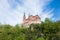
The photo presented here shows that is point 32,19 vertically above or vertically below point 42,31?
above

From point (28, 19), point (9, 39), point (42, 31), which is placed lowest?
point (9, 39)

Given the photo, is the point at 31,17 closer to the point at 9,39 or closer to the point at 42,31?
the point at 42,31

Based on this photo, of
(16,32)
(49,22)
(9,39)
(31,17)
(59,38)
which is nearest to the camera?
(9,39)

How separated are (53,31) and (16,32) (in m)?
5.40

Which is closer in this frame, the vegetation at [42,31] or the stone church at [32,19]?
the vegetation at [42,31]

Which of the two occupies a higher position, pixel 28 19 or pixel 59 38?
pixel 28 19

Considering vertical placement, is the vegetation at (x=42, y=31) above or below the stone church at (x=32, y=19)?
below

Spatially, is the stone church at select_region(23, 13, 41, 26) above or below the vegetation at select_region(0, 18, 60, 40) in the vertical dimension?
above

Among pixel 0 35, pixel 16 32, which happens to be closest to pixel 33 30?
pixel 16 32

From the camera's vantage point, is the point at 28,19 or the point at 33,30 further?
the point at 28,19

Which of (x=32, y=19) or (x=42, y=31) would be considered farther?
(x=32, y=19)

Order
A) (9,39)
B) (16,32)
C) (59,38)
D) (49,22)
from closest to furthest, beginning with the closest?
1. (9,39)
2. (16,32)
3. (59,38)
4. (49,22)

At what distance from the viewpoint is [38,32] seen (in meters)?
25.4

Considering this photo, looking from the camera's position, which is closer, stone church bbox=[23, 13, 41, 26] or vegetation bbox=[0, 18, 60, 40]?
vegetation bbox=[0, 18, 60, 40]
